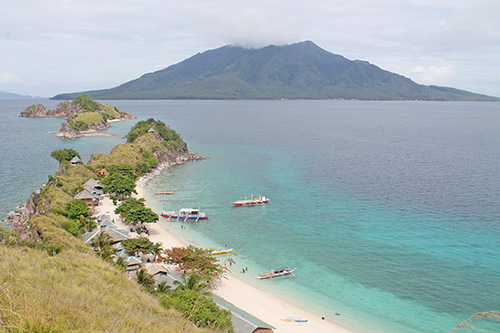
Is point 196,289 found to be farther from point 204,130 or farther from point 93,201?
point 204,130

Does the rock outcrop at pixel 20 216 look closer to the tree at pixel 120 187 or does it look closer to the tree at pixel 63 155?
the tree at pixel 120 187

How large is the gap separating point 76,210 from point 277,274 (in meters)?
19.8

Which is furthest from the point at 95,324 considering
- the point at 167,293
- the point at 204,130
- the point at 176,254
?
the point at 204,130

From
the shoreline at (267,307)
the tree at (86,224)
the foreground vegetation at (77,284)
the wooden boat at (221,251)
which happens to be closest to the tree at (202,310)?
the foreground vegetation at (77,284)

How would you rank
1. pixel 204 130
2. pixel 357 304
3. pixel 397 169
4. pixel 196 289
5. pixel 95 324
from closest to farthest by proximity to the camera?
pixel 95 324
pixel 196 289
pixel 357 304
pixel 397 169
pixel 204 130

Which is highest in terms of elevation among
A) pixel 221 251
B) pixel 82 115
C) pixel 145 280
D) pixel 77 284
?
pixel 82 115

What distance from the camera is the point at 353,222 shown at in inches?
1535

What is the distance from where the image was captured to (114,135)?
107 meters

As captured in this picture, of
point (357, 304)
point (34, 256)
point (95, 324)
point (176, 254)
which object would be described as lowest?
point (357, 304)

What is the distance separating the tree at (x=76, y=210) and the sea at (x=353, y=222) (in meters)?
8.42

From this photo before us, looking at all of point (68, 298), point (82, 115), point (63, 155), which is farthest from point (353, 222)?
point (82, 115)

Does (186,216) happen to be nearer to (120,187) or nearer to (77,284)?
(120,187)

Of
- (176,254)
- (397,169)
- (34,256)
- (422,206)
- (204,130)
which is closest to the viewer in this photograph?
(34,256)

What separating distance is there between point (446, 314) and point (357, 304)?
18.7 ft
